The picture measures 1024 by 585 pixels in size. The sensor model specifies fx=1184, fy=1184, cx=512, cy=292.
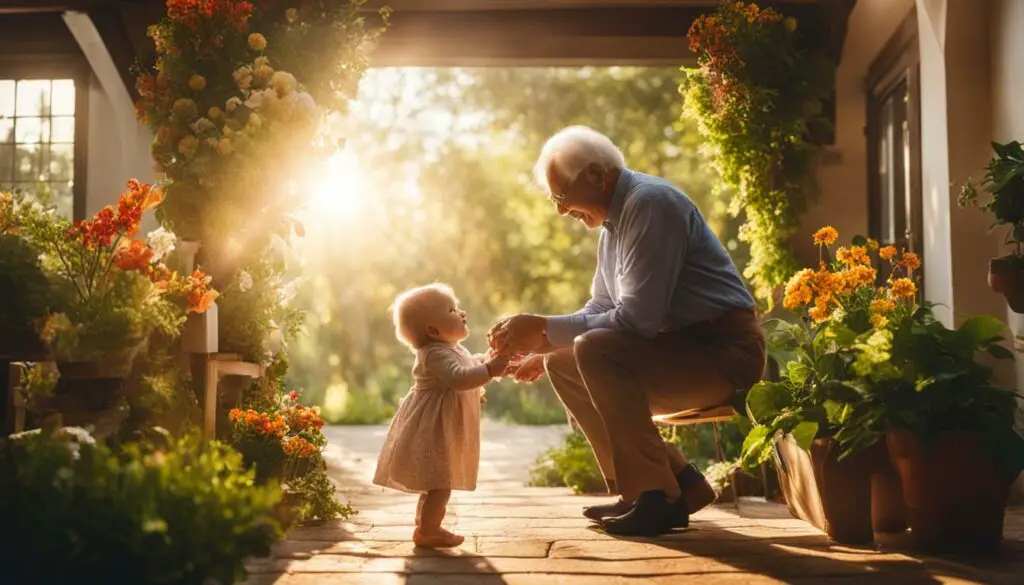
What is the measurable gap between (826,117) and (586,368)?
10.1 feet

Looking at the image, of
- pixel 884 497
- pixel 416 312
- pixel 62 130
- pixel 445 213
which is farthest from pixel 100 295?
pixel 445 213

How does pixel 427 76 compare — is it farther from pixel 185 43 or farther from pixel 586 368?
pixel 586 368

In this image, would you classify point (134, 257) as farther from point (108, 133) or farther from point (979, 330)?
point (108, 133)

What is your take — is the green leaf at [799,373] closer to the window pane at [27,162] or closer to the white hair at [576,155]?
the white hair at [576,155]

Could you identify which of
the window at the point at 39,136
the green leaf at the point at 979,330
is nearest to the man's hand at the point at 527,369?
the green leaf at the point at 979,330

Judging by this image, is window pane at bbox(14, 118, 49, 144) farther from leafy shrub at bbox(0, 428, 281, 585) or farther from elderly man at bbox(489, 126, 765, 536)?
leafy shrub at bbox(0, 428, 281, 585)

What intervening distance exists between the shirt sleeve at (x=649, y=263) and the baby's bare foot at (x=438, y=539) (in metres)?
0.79

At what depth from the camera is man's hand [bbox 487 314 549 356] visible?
3.52 metres

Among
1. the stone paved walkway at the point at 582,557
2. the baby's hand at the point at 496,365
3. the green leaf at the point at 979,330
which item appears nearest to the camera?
the stone paved walkway at the point at 582,557

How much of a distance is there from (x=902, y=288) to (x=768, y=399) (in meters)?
0.53

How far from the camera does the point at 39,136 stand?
7.39 meters

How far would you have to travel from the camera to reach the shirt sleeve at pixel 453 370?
3453 mm

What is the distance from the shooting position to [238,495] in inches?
90.5

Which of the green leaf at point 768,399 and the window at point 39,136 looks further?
the window at point 39,136
